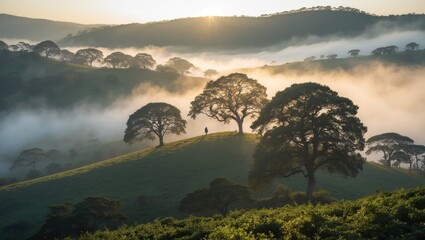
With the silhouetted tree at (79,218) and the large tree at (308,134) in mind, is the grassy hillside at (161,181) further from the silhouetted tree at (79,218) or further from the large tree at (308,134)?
the large tree at (308,134)

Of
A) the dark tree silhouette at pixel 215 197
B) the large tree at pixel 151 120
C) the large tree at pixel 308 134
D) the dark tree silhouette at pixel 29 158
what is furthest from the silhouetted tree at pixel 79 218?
the dark tree silhouette at pixel 29 158

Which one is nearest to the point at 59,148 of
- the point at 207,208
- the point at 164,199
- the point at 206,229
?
the point at 164,199

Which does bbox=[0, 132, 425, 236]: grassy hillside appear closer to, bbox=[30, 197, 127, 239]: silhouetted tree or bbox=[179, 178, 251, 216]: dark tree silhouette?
bbox=[179, 178, 251, 216]: dark tree silhouette

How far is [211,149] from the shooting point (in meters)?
90.9

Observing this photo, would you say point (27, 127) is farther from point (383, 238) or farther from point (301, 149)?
point (383, 238)

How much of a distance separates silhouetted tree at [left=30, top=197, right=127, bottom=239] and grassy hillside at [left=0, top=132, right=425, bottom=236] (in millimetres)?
6811

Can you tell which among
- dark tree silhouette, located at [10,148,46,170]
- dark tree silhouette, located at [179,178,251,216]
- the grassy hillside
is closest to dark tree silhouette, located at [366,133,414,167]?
the grassy hillside

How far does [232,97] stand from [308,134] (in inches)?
1888

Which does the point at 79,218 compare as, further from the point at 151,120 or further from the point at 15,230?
the point at 151,120

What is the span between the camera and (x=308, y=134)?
5325cm

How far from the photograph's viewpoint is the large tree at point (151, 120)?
105m

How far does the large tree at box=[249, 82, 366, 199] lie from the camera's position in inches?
2060

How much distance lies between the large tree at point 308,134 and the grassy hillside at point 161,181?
14.9 metres

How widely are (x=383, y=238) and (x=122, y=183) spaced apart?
214ft
